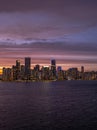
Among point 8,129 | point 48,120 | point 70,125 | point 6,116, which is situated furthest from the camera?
point 6,116

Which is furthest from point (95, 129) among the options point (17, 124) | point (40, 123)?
point (17, 124)

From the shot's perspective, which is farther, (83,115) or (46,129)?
(83,115)

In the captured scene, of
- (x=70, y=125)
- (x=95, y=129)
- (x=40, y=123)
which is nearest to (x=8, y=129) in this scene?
(x=40, y=123)

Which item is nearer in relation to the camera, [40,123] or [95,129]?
[95,129]

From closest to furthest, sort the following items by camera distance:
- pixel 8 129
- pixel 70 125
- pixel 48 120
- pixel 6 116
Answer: pixel 8 129 < pixel 70 125 < pixel 48 120 < pixel 6 116

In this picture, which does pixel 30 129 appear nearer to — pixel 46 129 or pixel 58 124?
pixel 46 129

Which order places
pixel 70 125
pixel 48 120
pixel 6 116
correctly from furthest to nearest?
pixel 6 116
pixel 48 120
pixel 70 125

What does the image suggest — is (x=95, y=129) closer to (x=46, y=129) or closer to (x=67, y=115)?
(x=46, y=129)
